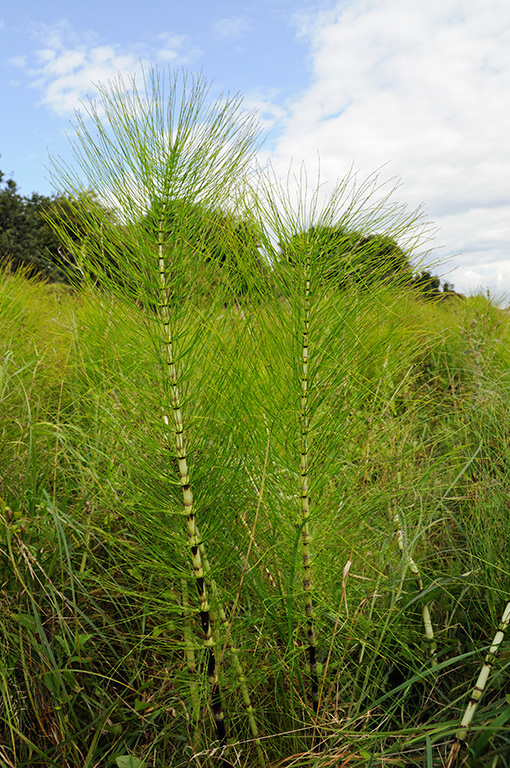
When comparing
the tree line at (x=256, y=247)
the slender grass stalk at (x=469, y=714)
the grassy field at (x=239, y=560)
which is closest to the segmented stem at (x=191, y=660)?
the grassy field at (x=239, y=560)

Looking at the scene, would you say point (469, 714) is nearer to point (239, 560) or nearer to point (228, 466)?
point (239, 560)

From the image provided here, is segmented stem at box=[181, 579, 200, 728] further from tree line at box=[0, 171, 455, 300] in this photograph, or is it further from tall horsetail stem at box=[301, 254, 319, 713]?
tree line at box=[0, 171, 455, 300]

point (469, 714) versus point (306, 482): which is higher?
point (306, 482)

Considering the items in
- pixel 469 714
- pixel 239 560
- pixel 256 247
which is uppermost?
pixel 256 247

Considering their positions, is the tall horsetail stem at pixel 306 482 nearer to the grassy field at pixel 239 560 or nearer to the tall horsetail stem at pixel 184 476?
the grassy field at pixel 239 560

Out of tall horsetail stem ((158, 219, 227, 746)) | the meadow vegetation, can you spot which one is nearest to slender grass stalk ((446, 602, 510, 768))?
the meadow vegetation

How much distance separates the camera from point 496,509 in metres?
1.81

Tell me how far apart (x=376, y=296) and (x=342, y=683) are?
1264mm

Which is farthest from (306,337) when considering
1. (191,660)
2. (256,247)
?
(191,660)

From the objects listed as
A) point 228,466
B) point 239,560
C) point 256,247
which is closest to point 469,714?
point 239,560

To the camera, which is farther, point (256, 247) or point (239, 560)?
point (239, 560)

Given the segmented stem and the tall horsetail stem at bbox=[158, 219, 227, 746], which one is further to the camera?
the segmented stem

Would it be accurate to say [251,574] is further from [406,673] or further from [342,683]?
[406,673]

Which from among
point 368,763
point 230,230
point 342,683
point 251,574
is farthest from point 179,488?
point 342,683
